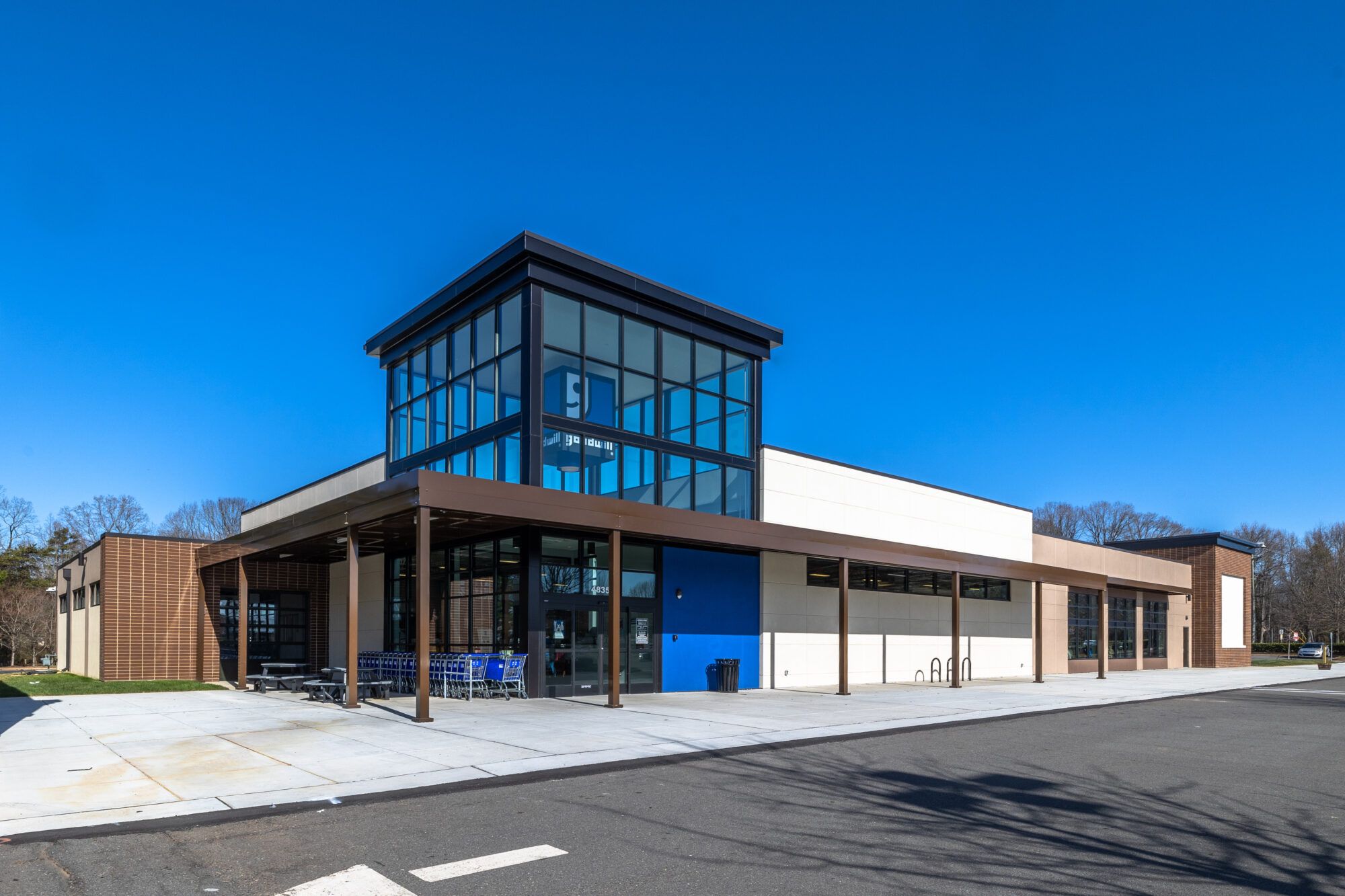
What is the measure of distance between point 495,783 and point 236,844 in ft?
9.25

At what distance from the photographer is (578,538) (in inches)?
789

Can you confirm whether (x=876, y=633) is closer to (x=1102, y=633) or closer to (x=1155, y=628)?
(x=1102, y=633)

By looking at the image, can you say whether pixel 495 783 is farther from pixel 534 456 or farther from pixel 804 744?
pixel 534 456

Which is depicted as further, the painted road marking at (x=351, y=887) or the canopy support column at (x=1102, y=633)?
the canopy support column at (x=1102, y=633)

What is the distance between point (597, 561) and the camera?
20.4 meters

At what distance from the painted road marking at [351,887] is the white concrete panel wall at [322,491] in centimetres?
1789

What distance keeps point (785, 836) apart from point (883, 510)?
21.7m

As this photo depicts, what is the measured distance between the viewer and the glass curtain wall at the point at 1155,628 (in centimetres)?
4291

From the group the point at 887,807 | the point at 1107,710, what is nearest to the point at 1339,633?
the point at 1107,710

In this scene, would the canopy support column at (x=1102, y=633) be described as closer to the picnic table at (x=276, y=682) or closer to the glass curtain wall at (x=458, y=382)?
the glass curtain wall at (x=458, y=382)

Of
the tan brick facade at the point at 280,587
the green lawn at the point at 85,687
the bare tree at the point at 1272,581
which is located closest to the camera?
the green lawn at the point at 85,687

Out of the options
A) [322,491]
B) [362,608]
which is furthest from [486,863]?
[322,491]

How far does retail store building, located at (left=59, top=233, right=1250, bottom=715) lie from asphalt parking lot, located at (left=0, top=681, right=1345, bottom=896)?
6762 mm

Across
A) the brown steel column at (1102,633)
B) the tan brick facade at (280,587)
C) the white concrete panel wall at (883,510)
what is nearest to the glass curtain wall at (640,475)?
the white concrete panel wall at (883,510)
